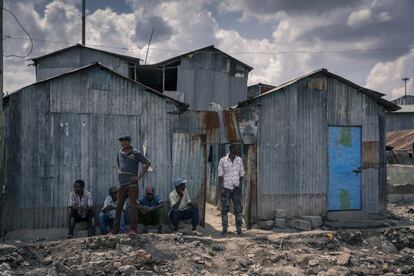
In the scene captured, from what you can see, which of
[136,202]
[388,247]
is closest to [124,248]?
[136,202]

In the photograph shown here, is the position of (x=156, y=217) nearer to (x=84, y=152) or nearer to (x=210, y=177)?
(x=84, y=152)

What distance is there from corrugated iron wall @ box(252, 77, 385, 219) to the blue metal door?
0.16 metres

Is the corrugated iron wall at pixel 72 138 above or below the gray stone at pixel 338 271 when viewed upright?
above

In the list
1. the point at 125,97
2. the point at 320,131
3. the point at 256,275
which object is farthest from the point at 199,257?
the point at 320,131

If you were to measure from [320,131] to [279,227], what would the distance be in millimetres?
2727

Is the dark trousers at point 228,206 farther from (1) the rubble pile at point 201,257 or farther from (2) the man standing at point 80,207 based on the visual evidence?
(2) the man standing at point 80,207

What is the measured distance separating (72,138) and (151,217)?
2.48 metres

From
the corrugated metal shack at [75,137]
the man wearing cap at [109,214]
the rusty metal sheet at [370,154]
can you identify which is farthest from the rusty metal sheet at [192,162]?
the rusty metal sheet at [370,154]

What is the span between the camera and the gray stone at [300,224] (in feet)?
34.9

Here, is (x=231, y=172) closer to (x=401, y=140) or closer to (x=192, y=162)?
(x=192, y=162)

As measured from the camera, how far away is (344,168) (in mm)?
11578

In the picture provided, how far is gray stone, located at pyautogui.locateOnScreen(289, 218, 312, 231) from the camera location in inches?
419

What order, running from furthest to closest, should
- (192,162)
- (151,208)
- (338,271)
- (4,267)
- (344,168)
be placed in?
(344,168)
(192,162)
(151,208)
(338,271)
(4,267)

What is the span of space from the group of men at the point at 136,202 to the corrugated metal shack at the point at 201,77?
9.81 meters
